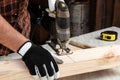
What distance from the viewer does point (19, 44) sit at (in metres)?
0.91

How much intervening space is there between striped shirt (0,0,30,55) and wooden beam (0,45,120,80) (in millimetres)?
407

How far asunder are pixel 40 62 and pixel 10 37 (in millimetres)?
186

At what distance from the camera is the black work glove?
2.74 ft

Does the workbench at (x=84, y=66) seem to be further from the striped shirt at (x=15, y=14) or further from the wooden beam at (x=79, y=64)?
the striped shirt at (x=15, y=14)

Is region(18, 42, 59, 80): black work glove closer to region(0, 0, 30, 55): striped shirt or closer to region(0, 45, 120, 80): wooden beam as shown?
region(0, 45, 120, 80): wooden beam

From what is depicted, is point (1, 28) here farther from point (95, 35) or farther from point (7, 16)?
point (95, 35)

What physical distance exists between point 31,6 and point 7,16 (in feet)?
4.72

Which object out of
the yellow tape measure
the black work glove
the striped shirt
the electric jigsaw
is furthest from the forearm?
the yellow tape measure

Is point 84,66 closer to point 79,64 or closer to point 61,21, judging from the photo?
point 79,64

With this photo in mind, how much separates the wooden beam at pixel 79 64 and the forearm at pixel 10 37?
85 millimetres

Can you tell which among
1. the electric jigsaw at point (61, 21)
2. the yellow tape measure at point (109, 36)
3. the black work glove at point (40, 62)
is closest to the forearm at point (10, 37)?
the black work glove at point (40, 62)

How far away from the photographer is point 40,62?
0.83 meters

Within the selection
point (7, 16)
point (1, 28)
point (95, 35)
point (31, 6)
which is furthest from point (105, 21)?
point (1, 28)

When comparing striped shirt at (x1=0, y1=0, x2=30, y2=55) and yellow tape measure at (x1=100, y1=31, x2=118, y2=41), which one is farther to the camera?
yellow tape measure at (x1=100, y1=31, x2=118, y2=41)
